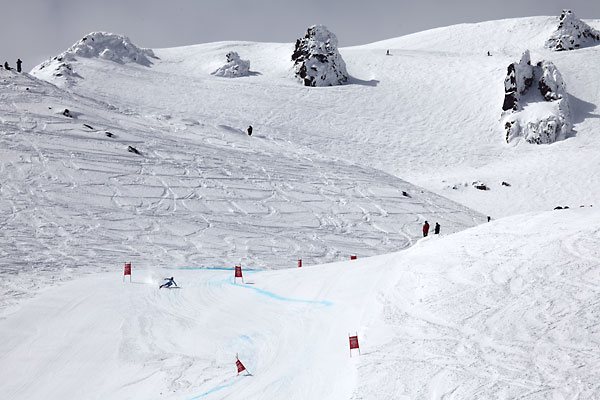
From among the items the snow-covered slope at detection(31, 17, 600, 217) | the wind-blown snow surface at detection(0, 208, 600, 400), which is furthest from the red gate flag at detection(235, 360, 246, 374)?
the snow-covered slope at detection(31, 17, 600, 217)

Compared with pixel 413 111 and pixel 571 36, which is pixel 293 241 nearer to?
pixel 413 111

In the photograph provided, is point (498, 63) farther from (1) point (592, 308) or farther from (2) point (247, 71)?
(1) point (592, 308)

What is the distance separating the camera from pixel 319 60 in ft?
179

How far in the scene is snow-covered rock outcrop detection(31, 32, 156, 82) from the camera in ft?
176

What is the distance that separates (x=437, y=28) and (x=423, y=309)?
83.0 m

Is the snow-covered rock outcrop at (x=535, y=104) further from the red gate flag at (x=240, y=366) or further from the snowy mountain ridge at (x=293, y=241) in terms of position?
the red gate flag at (x=240, y=366)

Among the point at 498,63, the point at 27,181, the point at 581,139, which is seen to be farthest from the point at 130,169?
the point at 498,63

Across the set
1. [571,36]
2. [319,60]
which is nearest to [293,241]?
[319,60]

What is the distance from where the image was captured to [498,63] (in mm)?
52594

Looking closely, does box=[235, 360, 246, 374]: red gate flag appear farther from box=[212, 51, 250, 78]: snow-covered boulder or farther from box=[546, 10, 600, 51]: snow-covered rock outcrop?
box=[546, 10, 600, 51]: snow-covered rock outcrop

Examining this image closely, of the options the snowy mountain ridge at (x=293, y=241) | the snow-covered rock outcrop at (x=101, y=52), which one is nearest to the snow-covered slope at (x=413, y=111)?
the snowy mountain ridge at (x=293, y=241)

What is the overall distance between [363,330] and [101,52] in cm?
5973

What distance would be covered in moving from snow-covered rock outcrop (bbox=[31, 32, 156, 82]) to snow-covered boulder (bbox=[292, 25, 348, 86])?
64.3 ft

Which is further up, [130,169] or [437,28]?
[437,28]
